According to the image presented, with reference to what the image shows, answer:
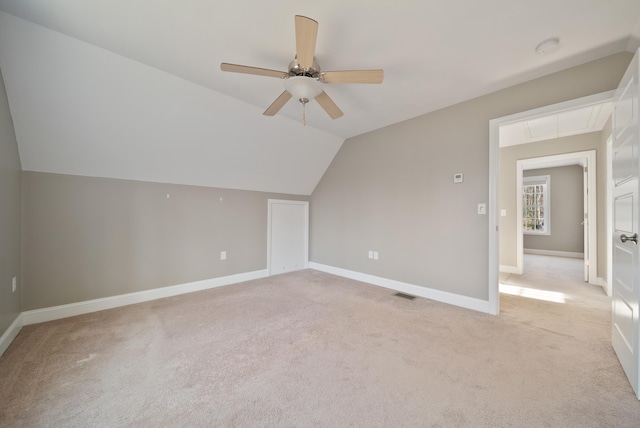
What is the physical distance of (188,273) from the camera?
361 centimetres

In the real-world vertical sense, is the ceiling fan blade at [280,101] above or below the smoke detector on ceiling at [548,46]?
below

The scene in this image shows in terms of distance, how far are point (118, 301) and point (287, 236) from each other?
8.78 feet

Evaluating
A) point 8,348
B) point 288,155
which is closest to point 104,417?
point 8,348

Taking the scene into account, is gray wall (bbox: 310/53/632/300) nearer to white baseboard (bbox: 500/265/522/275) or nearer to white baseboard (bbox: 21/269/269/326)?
white baseboard (bbox: 21/269/269/326)

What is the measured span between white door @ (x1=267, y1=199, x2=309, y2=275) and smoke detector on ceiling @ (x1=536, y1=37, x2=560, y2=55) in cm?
390

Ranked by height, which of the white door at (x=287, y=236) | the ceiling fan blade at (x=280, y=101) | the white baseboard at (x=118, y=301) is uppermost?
the ceiling fan blade at (x=280, y=101)

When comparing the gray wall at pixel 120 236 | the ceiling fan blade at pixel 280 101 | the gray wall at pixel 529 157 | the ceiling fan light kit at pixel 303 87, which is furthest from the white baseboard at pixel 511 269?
the ceiling fan blade at pixel 280 101

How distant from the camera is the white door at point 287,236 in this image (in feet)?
15.2

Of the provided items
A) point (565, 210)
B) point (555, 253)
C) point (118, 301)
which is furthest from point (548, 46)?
point (555, 253)

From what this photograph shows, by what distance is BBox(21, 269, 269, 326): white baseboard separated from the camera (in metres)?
2.57

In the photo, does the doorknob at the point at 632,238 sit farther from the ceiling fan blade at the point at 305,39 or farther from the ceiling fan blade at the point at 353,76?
the ceiling fan blade at the point at 305,39

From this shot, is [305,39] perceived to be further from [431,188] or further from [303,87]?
[431,188]

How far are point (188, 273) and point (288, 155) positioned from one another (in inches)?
94.2

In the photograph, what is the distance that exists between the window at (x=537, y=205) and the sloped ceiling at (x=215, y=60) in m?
6.30
